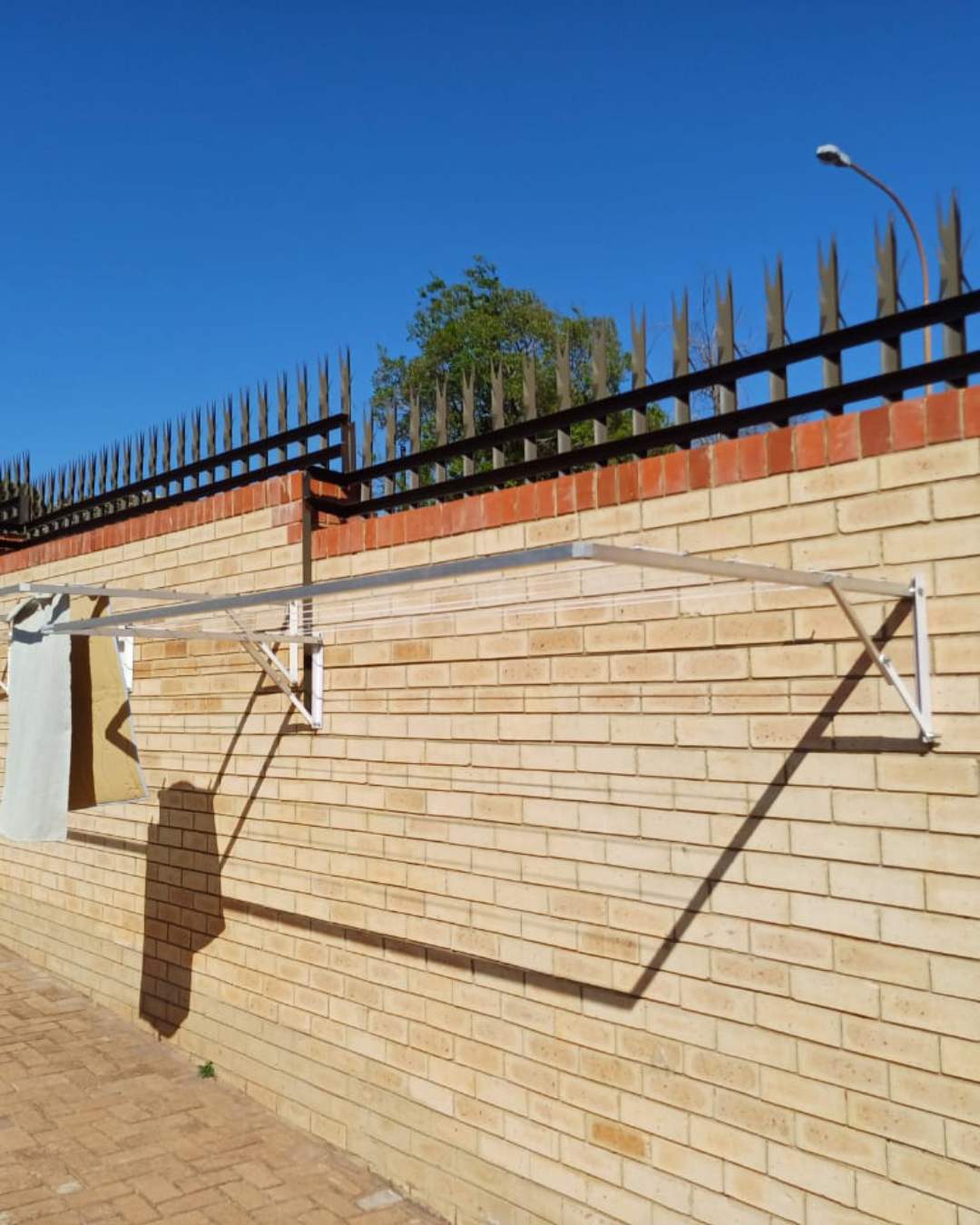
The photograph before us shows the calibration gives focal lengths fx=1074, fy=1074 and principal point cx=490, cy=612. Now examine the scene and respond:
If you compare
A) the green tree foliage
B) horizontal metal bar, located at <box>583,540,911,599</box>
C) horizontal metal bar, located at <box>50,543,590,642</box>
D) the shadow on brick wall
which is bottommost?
the shadow on brick wall

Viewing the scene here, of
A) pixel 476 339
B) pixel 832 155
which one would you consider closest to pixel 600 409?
pixel 832 155

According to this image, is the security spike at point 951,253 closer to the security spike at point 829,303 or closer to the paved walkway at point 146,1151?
the security spike at point 829,303

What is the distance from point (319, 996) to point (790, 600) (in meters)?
3.20

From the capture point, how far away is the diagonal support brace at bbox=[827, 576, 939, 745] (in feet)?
9.76

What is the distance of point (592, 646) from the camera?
405 centimetres

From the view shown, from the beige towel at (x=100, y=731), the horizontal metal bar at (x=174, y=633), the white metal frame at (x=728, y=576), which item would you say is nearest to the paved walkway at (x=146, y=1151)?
the beige towel at (x=100, y=731)

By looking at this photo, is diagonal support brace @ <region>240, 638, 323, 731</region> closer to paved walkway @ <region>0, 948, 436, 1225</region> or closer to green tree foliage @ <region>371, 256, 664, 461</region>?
paved walkway @ <region>0, 948, 436, 1225</region>

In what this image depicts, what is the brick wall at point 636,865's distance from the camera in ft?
10.1

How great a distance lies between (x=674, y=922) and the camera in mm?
3680

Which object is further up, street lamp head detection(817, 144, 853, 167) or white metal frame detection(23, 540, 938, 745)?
street lamp head detection(817, 144, 853, 167)

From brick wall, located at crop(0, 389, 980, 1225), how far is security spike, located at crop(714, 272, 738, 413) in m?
0.27

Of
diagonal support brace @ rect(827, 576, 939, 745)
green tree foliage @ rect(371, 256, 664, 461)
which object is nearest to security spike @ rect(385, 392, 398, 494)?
diagonal support brace @ rect(827, 576, 939, 745)

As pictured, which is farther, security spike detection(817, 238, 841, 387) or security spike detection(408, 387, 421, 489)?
security spike detection(408, 387, 421, 489)

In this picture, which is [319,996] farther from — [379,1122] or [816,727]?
[816,727]
